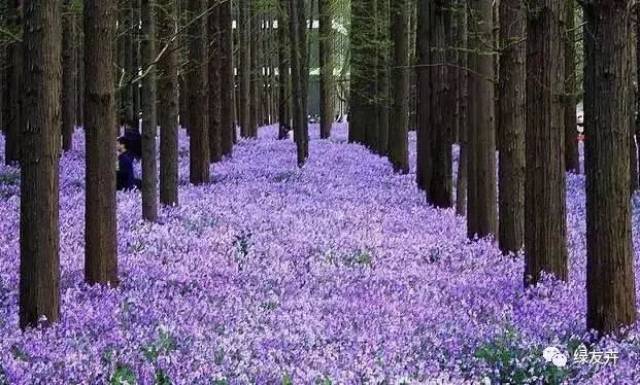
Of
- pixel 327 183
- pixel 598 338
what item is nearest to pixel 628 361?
pixel 598 338

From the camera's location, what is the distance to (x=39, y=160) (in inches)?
281

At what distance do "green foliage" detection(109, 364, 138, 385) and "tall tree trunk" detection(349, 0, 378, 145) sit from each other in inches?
1071

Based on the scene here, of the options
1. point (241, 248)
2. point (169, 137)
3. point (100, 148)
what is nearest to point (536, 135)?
point (241, 248)

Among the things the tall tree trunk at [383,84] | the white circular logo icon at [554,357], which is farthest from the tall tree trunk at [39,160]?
the tall tree trunk at [383,84]

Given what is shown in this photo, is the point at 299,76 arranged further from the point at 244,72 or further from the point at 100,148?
the point at 100,148

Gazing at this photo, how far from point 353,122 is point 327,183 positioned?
71.2 feet

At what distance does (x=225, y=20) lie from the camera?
28578 millimetres

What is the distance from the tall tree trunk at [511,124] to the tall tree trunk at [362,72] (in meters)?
20.5

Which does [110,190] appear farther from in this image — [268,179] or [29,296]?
[268,179]

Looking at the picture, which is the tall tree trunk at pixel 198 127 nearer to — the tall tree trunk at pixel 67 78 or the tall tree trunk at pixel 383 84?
the tall tree trunk at pixel 67 78

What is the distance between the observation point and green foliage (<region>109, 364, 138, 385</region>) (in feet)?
17.6

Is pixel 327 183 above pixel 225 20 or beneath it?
beneath

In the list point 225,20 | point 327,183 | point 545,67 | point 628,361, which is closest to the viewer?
point 628,361

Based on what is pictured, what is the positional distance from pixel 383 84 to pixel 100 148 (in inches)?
1027
